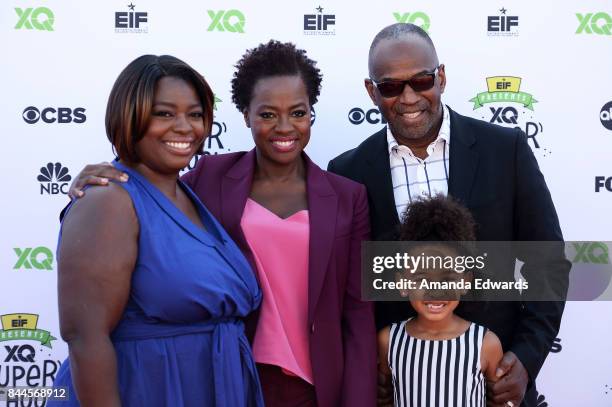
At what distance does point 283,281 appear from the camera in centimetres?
254

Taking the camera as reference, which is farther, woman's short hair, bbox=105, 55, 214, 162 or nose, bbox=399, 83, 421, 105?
nose, bbox=399, 83, 421, 105

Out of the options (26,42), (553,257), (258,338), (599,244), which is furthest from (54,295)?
(599,244)

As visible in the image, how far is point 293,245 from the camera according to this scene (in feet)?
8.34

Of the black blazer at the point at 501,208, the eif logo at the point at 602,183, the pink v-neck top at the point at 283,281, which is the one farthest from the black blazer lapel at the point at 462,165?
the eif logo at the point at 602,183

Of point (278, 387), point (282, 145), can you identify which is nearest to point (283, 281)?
point (278, 387)

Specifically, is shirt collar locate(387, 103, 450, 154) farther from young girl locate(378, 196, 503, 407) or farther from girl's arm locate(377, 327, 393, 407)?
girl's arm locate(377, 327, 393, 407)

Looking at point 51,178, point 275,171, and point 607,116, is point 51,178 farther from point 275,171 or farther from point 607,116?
point 607,116

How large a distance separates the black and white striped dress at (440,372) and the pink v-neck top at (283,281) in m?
0.33

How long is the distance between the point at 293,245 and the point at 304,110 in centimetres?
49

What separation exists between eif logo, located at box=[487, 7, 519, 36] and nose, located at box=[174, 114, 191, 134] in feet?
6.17

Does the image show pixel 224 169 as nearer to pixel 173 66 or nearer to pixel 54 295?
pixel 173 66

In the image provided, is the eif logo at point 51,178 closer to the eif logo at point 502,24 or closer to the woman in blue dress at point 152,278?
the woman in blue dress at point 152,278

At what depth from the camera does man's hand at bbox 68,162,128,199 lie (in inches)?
82.7

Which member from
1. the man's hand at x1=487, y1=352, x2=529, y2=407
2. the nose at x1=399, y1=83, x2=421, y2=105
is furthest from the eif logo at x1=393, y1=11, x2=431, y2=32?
the man's hand at x1=487, y1=352, x2=529, y2=407
